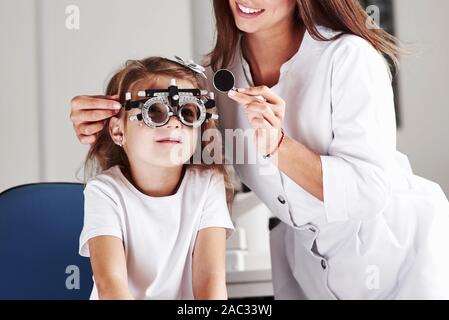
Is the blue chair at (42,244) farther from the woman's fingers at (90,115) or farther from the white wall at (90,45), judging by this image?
the woman's fingers at (90,115)

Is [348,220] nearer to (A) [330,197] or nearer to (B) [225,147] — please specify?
(A) [330,197]

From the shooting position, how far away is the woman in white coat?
39.9 inches

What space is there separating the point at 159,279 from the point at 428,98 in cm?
59

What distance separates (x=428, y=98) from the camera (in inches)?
48.9

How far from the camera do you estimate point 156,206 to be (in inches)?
41.1

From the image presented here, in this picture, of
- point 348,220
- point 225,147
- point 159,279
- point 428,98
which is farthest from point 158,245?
point 428,98

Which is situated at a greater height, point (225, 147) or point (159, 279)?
point (225, 147)

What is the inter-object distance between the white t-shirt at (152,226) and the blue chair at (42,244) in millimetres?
185

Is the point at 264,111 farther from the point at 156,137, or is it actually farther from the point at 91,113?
the point at 91,113

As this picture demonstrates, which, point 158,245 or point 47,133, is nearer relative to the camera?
point 158,245

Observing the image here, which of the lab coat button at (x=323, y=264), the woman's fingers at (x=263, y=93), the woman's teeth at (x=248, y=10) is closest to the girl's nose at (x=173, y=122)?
the woman's fingers at (x=263, y=93)
